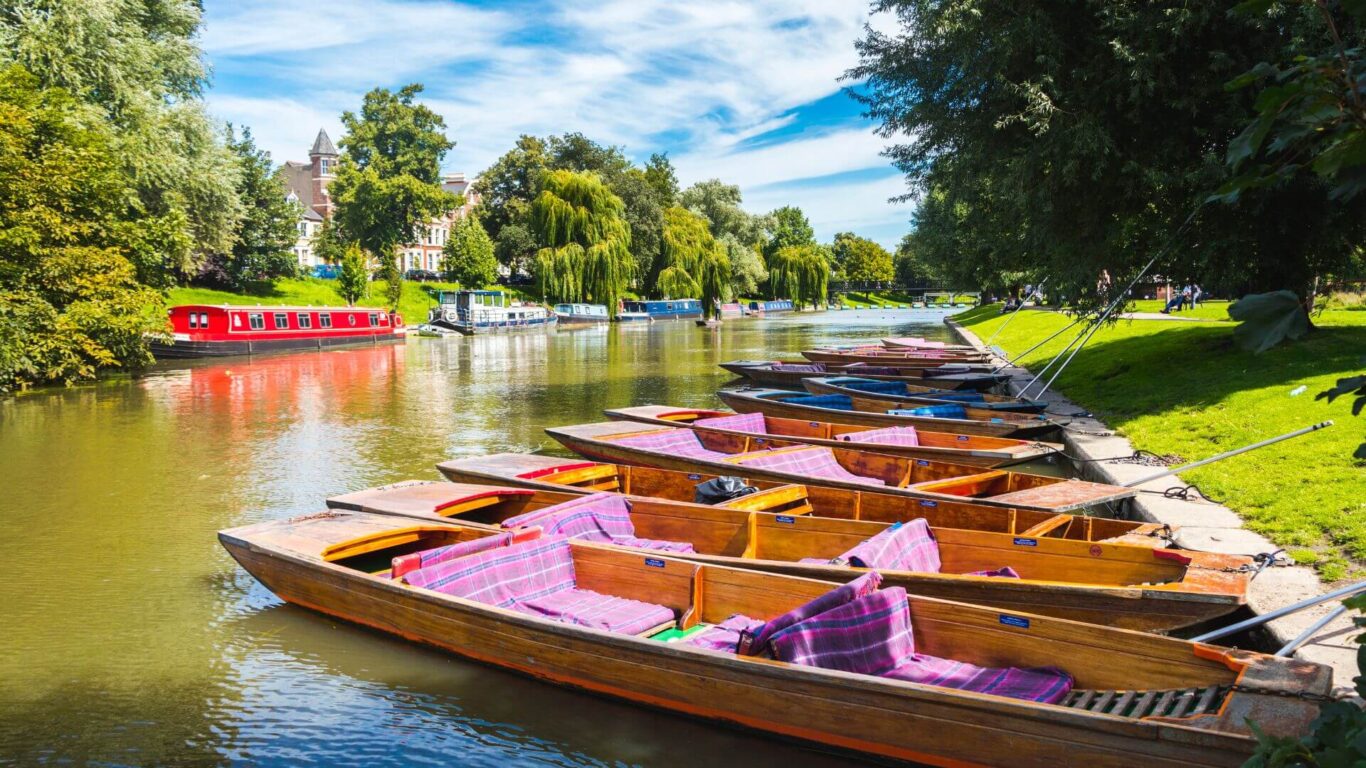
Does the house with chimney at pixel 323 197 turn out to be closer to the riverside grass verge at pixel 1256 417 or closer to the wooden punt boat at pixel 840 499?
the riverside grass verge at pixel 1256 417

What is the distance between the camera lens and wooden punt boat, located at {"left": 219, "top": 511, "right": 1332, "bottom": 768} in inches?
174

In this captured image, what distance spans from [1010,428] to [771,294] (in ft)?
285

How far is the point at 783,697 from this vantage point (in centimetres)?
→ 532

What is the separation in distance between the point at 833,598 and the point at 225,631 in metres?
5.39

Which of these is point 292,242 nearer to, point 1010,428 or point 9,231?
point 9,231

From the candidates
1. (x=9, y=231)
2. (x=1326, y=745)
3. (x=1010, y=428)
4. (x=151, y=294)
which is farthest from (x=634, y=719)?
(x=151, y=294)

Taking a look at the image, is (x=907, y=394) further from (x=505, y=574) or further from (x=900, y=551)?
(x=505, y=574)

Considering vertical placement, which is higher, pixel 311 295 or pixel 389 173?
pixel 389 173

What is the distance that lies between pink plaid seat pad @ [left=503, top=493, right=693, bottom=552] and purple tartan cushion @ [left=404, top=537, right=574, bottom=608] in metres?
0.52

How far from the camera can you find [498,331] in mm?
55688

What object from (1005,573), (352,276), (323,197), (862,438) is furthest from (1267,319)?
(323,197)

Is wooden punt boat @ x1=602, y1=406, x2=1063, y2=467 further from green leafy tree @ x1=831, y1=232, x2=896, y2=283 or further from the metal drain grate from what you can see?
green leafy tree @ x1=831, y1=232, x2=896, y2=283

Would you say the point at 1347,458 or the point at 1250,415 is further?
the point at 1250,415

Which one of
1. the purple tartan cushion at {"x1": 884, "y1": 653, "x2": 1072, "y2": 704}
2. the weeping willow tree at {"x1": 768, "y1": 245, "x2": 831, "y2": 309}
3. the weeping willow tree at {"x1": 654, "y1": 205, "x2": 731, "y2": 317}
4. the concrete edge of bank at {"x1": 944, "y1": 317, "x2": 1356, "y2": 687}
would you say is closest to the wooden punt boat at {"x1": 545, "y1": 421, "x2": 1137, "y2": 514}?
the concrete edge of bank at {"x1": 944, "y1": 317, "x2": 1356, "y2": 687}
